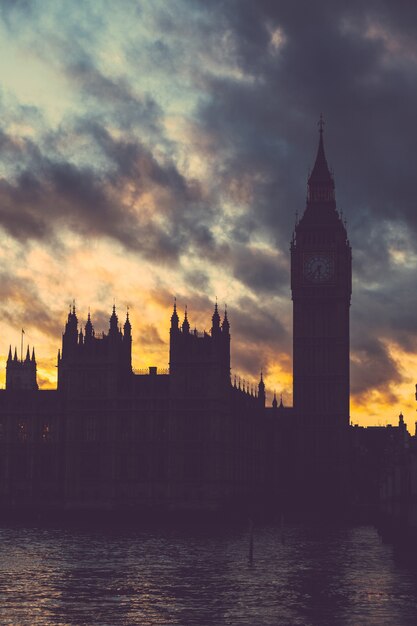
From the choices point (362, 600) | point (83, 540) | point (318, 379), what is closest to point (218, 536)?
point (83, 540)

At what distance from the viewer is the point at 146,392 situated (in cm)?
15275

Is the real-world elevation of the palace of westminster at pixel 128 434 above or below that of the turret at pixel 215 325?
below

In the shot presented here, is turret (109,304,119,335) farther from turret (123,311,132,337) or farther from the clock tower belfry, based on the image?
the clock tower belfry

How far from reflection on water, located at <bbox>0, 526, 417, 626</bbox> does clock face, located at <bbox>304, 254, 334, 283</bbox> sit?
8679 centimetres

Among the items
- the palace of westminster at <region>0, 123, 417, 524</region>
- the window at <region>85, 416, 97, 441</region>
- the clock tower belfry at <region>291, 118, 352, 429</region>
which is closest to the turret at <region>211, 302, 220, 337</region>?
the palace of westminster at <region>0, 123, 417, 524</region>

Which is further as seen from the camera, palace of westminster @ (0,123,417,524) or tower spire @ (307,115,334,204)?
tower spire @ (307,115,334,204)

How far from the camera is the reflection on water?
5038 cm

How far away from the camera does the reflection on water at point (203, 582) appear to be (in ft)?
165

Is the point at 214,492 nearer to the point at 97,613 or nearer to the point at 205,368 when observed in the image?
the point at 205,368

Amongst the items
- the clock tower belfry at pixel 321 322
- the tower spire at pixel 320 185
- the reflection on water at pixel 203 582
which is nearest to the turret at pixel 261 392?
the clock tower belfry at pixel 321 322

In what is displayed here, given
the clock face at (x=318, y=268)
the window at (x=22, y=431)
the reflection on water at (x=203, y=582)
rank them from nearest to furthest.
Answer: the reflection on water at (x=203, y=582) → the window at (x=22, y=431) → the clock face at (x=318, y=268)

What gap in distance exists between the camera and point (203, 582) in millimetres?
64312

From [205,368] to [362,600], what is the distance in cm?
9566

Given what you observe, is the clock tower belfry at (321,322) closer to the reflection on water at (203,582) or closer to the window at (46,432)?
the window at (46,432)
